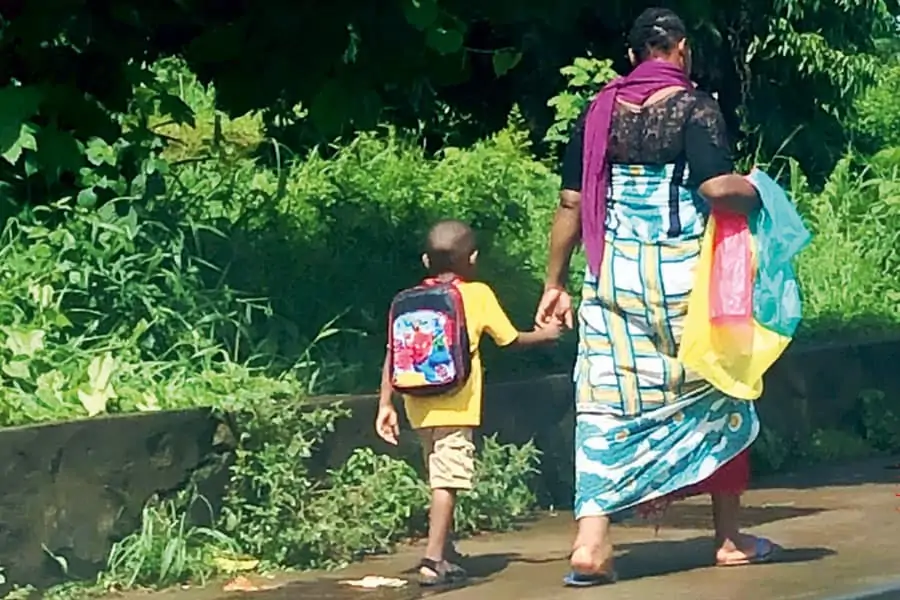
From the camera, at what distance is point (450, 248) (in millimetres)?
7328

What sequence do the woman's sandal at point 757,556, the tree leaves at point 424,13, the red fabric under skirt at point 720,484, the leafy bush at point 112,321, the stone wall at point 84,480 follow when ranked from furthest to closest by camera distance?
the tree leaves at point 424,13 → the leafy bush at point 112,321 → the woman's sandal at point 757,556 → the red fabric under skirt at point 720,484 → the stone wall at point 84,480

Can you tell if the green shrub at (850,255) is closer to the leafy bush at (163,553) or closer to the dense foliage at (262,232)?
the dense foliage at (262,232)

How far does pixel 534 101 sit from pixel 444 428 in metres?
6.85

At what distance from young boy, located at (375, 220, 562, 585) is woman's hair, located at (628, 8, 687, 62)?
919 mm

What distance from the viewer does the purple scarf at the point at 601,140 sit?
23.3 feet

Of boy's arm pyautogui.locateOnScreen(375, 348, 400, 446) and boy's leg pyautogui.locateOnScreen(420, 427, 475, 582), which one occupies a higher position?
boy's arm pyautogui.locateOnScreen(375, 348, 400, 446)

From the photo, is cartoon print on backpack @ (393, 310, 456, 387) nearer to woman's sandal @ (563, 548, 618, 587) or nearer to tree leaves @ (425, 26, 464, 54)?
woman's sandal @ (563, 548, 618, 587)

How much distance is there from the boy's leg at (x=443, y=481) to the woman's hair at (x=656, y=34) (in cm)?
148

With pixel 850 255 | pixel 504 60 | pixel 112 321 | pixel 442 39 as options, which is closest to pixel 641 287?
pixel 442 39

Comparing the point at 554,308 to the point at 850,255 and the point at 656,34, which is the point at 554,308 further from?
the point at 850,255

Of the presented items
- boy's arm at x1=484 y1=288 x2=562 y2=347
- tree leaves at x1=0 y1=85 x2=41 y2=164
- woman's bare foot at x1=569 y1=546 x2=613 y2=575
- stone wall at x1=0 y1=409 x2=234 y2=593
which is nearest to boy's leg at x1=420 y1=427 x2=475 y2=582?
boy's arm at x1=484 y1=288 x2=562 y2=347

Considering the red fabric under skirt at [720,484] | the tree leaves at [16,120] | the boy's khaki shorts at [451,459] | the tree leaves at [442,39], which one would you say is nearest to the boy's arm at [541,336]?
the boy's khaki shorts at [451,459]

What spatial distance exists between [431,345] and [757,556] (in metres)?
1.47

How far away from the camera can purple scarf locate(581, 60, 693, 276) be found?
23.3 feet
